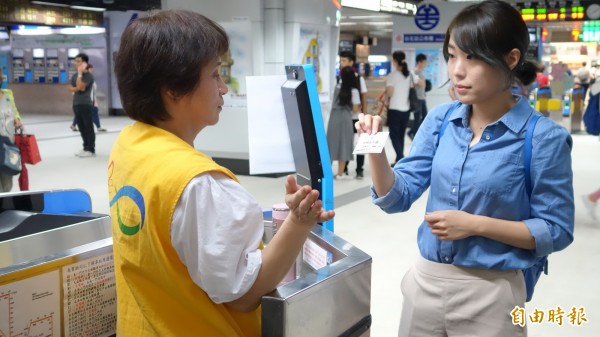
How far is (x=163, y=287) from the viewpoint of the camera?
1.18 m

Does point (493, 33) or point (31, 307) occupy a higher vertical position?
point (493, 33)

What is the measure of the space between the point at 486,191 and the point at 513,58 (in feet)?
1.14

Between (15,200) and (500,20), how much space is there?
1696mm

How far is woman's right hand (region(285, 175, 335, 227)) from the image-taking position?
1.17 meters

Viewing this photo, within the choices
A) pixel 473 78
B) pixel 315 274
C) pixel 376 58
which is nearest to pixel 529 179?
pixel 473 78

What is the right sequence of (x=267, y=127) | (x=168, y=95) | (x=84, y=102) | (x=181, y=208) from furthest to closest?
1. (x=84, y=102)
2. (x=267, y=127)
3. (x=168, y=95)
4. (x=181, y=208)

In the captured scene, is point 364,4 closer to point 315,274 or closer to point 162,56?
point 315,274

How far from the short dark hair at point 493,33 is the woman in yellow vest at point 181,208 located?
A: 644mm

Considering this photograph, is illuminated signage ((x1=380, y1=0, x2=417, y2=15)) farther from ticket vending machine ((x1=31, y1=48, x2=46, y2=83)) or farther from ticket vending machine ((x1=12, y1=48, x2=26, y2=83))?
ticket vending machine ((x1=12, y1=48, x2=26, y2=83))

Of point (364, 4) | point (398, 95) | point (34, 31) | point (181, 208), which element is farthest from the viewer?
point (34, 31)

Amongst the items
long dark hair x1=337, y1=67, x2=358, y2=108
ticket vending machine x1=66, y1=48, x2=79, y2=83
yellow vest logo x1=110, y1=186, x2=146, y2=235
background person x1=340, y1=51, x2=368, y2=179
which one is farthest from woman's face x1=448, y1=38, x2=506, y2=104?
ticket vending machine x1=66, y1=48, x2=79, y2=83

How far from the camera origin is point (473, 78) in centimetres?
157

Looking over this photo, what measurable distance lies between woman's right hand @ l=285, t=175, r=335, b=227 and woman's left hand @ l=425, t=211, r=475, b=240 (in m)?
0.47

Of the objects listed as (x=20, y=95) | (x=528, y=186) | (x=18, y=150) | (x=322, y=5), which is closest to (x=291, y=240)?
(x=528, y=186)
